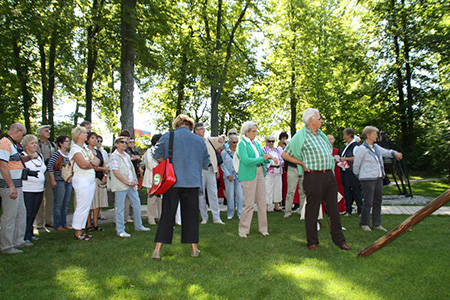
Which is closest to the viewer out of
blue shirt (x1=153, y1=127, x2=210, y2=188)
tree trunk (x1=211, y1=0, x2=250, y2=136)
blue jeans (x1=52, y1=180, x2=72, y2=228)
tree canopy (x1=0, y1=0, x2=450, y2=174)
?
blue shirt (x1=153, y1=127, x2=210, y2=188)

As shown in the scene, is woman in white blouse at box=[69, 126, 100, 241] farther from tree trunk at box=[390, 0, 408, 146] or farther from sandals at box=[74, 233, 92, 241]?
tree trunk at box=[390, 0, 408, 146]

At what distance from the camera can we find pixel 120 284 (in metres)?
4.08

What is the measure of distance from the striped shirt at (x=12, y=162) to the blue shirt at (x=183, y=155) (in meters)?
2.14

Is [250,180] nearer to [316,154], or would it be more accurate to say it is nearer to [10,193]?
[316,154]

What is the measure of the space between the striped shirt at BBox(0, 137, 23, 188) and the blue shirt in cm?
214

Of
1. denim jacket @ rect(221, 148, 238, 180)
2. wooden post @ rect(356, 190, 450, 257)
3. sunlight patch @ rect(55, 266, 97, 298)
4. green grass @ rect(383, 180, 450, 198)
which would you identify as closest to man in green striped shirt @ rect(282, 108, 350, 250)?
wooden post @ rect(356, 190, 450, 257)

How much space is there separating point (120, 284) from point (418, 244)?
4666 millimetres

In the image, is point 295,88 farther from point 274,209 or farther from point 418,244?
point 418,244

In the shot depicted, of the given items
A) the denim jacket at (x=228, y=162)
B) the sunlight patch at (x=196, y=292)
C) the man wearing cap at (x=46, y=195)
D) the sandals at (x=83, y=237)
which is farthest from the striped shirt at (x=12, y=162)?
the denim jacket at (x=228, y=162)

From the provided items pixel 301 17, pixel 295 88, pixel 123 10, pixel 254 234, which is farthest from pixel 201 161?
pixel 301 17

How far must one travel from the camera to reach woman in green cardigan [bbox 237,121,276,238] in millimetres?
6727

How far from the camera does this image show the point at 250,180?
6.72 m

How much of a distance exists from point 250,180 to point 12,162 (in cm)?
392

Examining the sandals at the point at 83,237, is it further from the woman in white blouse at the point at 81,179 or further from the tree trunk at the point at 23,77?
the tree trunk at the point at 23,77
